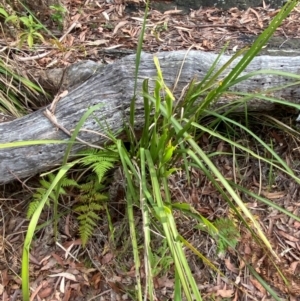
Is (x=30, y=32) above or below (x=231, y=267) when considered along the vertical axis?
above

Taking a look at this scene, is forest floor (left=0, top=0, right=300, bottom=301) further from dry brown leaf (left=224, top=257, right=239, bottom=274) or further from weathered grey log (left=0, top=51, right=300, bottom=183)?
weathered grey log (left=0, top=51, right=300, bottom=183)

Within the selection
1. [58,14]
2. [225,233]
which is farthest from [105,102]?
[58,14]

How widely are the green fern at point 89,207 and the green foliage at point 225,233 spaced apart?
0.58 metres

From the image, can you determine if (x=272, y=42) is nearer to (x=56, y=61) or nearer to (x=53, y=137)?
(x=56, y=61)

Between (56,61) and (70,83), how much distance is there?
0.44 meters

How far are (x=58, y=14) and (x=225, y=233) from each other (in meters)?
2.00

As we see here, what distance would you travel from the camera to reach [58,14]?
310 cm

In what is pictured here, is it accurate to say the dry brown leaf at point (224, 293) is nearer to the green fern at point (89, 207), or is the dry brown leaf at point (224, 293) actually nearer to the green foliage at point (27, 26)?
the green fern at point (89, 207)

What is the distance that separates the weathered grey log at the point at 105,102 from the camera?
6.91 feet

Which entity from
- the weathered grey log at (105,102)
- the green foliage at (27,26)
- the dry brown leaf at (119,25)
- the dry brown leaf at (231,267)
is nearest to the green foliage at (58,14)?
the green foliage at (27,26)

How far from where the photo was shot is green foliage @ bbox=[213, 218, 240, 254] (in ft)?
6.87

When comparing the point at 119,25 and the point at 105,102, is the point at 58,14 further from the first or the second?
the point at 105,102

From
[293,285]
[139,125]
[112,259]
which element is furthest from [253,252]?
[139,125]

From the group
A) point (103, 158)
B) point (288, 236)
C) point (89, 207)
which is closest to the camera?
point (103, 158)
